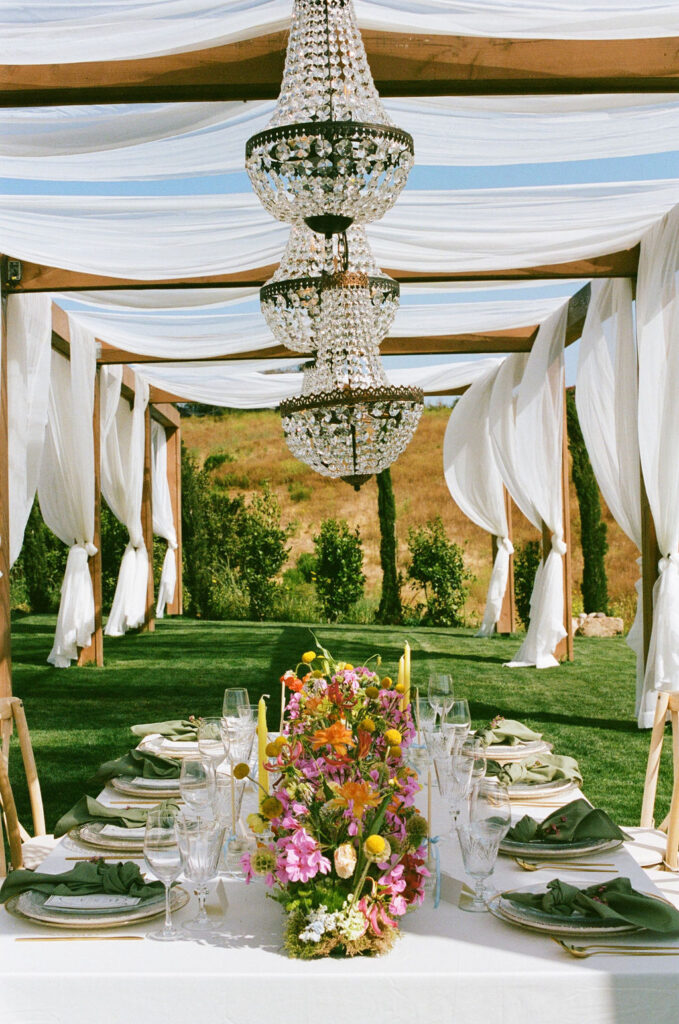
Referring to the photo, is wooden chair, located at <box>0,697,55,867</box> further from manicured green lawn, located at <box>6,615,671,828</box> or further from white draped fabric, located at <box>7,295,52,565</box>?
white draped fabric, located at <box>7,295,52,565</box>

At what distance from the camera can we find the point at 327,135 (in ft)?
6.91

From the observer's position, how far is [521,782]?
2514mm

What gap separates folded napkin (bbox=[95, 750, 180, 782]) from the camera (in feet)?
8.55

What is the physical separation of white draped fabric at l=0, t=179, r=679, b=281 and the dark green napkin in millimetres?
3271

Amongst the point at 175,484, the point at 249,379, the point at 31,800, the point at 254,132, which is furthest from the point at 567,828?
the point at 175,484

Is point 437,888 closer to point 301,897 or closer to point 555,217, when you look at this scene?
point 301,897

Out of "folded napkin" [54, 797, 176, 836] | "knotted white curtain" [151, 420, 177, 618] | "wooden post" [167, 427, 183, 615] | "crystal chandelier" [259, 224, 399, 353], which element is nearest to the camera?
"folded napkin" [54, 797, 176, 836]

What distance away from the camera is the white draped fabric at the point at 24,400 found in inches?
240

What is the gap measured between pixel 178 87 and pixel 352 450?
1.26 meters

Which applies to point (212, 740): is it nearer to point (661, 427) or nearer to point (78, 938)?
point (78, 938)

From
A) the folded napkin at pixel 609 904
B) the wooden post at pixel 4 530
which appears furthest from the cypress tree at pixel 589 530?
the folded napkin at pixel 609 904

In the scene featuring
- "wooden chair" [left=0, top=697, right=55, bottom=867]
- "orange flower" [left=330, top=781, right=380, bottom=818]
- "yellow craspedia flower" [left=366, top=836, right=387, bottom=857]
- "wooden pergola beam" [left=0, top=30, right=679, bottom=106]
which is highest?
"wooden pergola beam" [left=0, top=30, right=679, bottom=106]

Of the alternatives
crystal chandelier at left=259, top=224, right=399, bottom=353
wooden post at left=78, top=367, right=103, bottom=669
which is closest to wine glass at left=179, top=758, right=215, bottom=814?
crystal chandelier at left=259, top=224, right=399, bottom=353

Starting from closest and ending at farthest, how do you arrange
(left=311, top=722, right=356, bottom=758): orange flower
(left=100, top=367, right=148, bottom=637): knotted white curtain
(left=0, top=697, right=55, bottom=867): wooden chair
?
(left=311, top=722, right=356, bottom=758): orange flower → (left=0, top=697, right=55, bottom=867): wooden chair → (left=100, top=367, right=148, bottom=637): knotted white curtain
